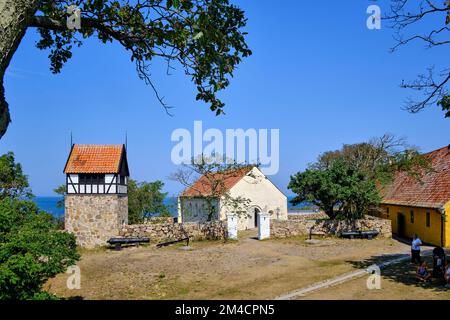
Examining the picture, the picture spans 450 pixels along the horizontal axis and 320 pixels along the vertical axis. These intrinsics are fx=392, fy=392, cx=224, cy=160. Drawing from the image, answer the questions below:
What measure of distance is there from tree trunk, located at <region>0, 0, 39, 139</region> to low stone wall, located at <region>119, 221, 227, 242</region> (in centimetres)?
2418

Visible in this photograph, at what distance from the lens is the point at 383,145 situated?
108 ft

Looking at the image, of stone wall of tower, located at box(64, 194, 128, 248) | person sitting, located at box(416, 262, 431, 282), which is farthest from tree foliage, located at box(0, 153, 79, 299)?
stone wall of tower, located at box(64, 194, 128, 248)

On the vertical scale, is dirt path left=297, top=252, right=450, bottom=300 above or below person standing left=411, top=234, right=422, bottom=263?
below

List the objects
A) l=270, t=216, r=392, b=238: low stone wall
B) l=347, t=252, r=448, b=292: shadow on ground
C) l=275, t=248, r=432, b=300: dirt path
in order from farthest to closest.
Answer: l=270, t=216, r=392, b=238: low stone wall, l=347, t=252, r=448, b=292: shadow on ground, l=275, t=248, r=432, b=300: dirt path

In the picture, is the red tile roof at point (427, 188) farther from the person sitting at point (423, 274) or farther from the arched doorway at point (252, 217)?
the arched doorway at point (252, 217)

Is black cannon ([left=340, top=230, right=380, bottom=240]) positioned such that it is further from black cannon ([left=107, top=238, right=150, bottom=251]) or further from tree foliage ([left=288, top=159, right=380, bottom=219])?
black cannon ([left=107, top=238, right=150, bottom=251])

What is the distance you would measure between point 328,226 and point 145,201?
18.0 metres

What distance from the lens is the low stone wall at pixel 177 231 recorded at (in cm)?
2703

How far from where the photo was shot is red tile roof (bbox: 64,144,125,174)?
87.8ft

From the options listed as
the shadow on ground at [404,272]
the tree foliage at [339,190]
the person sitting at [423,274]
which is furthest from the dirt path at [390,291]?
the tree foliage at [339,190]

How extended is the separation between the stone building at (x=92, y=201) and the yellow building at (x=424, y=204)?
771 inches

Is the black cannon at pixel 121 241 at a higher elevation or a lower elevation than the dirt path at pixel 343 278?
lower
